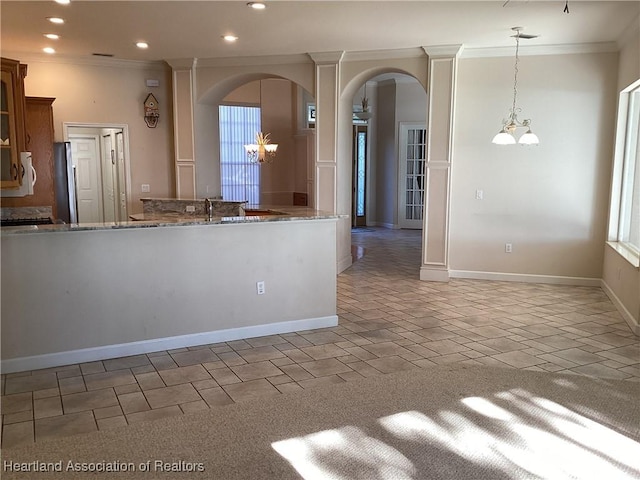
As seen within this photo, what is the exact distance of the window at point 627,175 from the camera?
5543 mm

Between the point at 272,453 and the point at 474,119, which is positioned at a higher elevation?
the point at 474,119

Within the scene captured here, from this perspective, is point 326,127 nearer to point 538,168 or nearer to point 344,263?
point 344,263

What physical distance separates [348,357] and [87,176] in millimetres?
6102

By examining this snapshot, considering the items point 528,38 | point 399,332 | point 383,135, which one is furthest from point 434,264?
point 383,135

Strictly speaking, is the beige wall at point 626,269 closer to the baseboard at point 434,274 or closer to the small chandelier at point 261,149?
the baseboard at point 434,274

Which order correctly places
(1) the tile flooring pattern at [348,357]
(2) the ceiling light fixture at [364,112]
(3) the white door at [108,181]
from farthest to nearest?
1. (2) the ceiling light fixture at [364,112]
2. (3) the white door at [108,181]
3. (1) the tile flooring pattern at [348,357]

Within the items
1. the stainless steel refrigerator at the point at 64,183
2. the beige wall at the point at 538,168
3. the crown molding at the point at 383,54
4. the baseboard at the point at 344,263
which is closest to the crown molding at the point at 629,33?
the beige wall at the point at 538,168

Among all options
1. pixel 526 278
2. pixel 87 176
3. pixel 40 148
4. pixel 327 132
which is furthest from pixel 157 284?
pixel 87 176

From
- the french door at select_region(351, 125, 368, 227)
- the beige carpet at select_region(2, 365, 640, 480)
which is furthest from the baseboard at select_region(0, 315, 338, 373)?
the french door at select_region(351, 125, 368, 227)

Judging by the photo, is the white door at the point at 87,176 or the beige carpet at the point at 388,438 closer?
the beige carpet at the point at 388,438

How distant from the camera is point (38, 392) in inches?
132

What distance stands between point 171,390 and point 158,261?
41.9 inches

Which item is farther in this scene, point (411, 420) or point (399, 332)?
point (399, 332)

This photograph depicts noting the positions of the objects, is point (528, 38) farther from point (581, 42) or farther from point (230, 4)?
point (230, 4)
